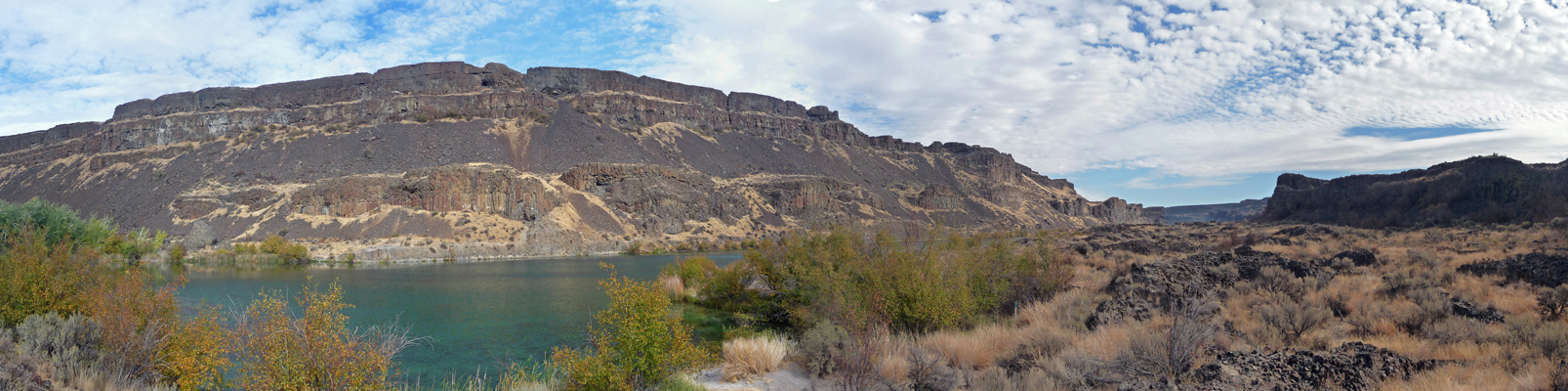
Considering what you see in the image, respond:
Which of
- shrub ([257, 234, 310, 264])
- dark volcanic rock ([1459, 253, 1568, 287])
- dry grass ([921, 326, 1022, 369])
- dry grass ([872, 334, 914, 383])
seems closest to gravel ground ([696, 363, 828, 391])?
dry grass ([872, 334, 914, 383])

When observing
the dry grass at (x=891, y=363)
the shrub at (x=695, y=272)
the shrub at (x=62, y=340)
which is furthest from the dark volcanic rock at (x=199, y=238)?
the dry grass at (x=891, y=363)

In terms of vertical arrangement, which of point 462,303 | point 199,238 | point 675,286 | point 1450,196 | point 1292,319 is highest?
point 1450,196

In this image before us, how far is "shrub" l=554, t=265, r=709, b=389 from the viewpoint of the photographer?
28.6ft

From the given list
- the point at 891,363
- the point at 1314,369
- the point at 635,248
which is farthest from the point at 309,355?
the point at 635,248

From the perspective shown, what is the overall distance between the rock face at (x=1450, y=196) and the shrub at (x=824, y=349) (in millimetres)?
51443

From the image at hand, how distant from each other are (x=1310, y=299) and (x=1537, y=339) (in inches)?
190

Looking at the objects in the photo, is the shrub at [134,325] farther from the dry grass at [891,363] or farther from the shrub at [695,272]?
the shrub at [695,272]

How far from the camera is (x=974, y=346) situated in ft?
35.8

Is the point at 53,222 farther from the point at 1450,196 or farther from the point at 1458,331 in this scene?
the point at 1450,196

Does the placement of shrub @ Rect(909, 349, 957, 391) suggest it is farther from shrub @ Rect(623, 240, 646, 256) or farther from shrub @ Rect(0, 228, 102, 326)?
shrub @ Rect(623, 240, 646, 256)

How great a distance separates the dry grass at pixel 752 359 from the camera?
11641 millimetres

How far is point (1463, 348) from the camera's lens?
8.35 metres

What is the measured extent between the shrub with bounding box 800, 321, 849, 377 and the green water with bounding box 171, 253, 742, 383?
699 centimetres

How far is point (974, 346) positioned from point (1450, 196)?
2583 inches
